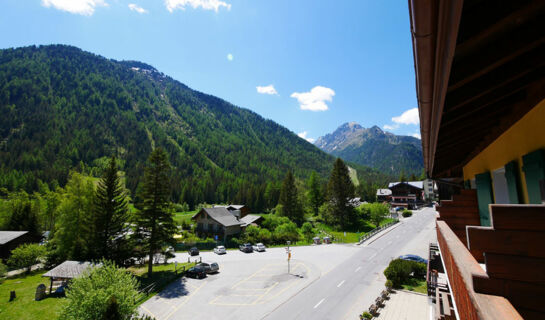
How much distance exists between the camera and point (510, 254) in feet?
4.47

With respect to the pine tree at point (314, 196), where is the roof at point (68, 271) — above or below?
below

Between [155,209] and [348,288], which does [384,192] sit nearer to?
[348,288]

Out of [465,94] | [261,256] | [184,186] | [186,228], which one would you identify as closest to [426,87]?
[465,94]

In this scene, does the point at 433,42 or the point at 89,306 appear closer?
the point at 433,42

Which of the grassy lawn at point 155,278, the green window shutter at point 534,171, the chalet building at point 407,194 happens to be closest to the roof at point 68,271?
the grassy lawn at point 155,278

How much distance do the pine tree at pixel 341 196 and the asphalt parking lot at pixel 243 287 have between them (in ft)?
79.9

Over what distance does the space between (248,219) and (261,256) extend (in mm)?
23268

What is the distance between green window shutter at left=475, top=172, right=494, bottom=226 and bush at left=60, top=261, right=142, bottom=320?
57.1ft

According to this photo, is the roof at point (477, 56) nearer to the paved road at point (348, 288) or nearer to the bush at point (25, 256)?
the paved road at point (348, 288)

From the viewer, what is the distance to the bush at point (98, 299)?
14195 mm

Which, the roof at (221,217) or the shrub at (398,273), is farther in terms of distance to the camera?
the roof at (221,217)

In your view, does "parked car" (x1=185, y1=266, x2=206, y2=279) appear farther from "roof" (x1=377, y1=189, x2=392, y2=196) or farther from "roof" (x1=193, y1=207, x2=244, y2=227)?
"roof" (x1=377, y1=189, x2=392, y2=196)

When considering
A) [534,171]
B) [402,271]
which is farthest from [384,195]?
[534,171]

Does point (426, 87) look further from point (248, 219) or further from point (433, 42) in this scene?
point (248, 219)
